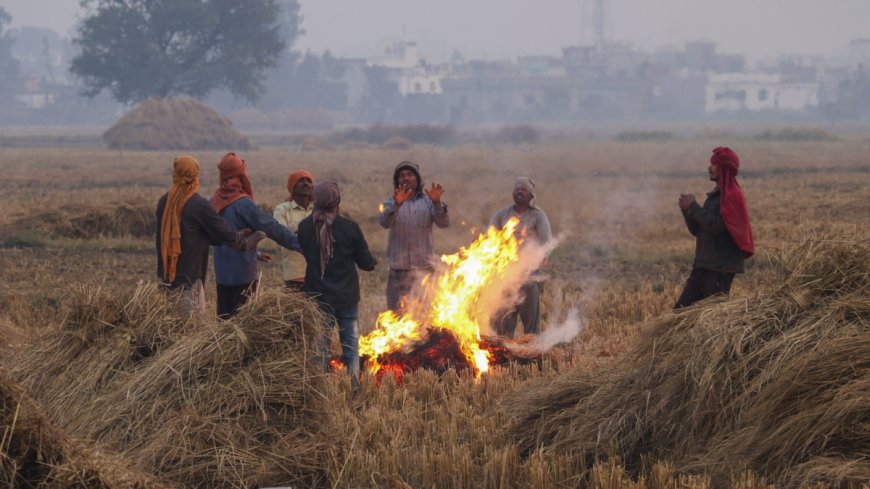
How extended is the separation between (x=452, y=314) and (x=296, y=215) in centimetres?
145

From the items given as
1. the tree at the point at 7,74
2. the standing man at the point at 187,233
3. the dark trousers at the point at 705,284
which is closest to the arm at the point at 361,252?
the standing man at the point at 187,233

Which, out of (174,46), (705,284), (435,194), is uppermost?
(174,46)

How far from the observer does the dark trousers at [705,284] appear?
28.0ft

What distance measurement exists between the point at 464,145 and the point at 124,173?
850 inches

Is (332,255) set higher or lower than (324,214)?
lower

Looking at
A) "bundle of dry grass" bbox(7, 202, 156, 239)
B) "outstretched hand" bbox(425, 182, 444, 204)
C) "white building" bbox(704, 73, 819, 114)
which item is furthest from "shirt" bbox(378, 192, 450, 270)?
"white building" bbox(704, 73, 819, 114)

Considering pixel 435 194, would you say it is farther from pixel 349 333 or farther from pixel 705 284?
pixel 705 284

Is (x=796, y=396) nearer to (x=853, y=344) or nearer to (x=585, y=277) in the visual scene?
(x=853, y=344)

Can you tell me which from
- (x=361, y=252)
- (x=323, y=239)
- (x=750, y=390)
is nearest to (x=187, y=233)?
(x=323, y=239)

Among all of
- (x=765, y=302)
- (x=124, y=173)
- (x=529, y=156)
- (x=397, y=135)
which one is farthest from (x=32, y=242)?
(x=397, y=135)

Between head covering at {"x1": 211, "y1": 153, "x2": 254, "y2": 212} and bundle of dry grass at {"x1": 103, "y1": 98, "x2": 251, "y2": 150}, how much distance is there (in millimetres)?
50223

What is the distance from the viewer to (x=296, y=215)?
8.81m

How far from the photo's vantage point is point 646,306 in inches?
457

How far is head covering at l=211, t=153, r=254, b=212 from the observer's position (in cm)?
832
